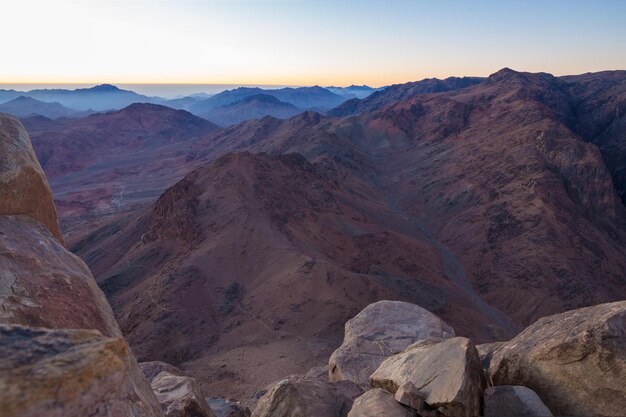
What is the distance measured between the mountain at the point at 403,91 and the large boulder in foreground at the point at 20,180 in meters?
148

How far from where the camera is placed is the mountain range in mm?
26703

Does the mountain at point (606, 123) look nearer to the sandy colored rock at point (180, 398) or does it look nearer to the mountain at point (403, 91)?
the mountain at point (403, 91)

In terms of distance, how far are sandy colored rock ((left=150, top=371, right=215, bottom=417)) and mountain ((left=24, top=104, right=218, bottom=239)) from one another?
53094 mm

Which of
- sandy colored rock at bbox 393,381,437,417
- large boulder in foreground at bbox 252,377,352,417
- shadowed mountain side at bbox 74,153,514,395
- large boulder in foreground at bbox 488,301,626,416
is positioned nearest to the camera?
large boulder in foreground at bbox 488,301,626,416

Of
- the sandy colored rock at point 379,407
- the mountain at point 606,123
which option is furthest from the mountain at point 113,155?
the mountain at point 606,123

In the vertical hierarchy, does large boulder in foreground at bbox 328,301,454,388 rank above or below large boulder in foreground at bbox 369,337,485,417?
below

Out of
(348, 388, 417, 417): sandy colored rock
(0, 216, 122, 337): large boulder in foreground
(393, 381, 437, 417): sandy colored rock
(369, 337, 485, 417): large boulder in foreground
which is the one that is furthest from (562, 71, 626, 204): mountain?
(0, 216, 122, 337): large boulder in foreground

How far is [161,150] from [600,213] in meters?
95.5

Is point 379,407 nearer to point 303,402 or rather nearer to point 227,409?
point 303,402

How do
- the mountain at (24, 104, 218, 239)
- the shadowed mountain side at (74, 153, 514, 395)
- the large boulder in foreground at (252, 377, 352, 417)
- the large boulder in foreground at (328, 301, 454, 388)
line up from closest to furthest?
1. the large boulder in foreground at (252, 377, 352, 417)
2. the large boulder in foreground at (328, 301, 454, 388)
3. the shadowed mountain side at (74, 153, 514, 395)
4. the mountain at (24, 104, 218, 239)

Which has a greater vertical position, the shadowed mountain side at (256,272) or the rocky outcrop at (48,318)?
the rocky outcrop at (48,318)

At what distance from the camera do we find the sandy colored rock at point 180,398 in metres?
9.91

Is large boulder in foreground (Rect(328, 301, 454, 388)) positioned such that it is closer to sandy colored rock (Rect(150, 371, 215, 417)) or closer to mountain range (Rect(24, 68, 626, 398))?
sandy colored rock (Rect(150, 371, 215, 417))

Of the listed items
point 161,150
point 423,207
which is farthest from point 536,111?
point 161,150
